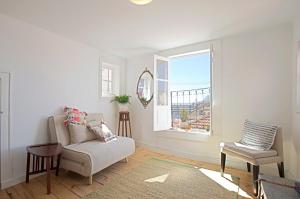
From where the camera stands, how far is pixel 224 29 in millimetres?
2658

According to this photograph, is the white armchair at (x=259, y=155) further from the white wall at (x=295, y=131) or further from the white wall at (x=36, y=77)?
the white wall at (x=36, y=77)

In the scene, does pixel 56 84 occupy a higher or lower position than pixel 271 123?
higher

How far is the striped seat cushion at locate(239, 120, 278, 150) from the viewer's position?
221cm

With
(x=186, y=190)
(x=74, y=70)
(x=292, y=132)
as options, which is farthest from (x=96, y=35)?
(x=292, y=132)

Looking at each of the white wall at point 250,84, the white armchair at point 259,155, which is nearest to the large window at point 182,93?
the white wall at point 250,84

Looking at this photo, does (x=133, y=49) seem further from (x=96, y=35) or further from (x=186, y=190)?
(x=186, y=190)

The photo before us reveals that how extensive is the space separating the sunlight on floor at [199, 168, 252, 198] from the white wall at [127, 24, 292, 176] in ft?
1.47

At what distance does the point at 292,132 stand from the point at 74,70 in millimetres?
3554

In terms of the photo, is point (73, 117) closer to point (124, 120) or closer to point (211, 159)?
point (124, 120)

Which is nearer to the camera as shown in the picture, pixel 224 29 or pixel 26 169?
pixel 26 169

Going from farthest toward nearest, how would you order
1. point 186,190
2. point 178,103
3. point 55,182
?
point 178,103 → point 55,182 → point 186,190

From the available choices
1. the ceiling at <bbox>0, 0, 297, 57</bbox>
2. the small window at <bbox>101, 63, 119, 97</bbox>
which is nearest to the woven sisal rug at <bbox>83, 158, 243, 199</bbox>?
the small window at <bbox>101, 63, 119, 97</bbox>

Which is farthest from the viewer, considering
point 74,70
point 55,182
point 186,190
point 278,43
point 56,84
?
point 74,70

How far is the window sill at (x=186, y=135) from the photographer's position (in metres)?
3.21
